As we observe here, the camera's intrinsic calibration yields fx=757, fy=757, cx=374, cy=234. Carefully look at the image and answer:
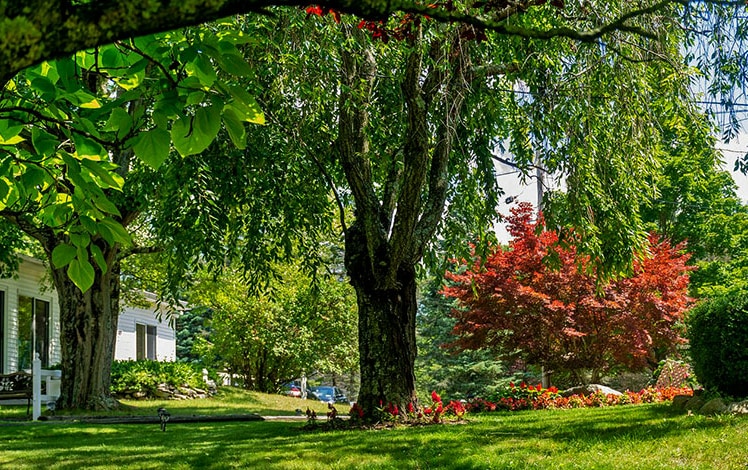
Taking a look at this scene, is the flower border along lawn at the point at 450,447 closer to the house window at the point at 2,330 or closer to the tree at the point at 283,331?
the house window at the point at 2,330

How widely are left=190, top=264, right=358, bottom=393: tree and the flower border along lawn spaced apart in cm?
1301

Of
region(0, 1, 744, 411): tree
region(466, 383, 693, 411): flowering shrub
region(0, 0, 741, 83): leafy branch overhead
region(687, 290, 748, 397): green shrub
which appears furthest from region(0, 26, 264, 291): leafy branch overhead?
region(466, 383, 693, 411): flowering shrub

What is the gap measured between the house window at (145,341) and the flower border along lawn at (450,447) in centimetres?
1860

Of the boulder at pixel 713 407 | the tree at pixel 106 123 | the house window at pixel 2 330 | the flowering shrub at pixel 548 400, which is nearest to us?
the tree at pixel 106 123

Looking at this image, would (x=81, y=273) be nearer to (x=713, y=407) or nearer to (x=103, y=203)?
(x=103, y=203)

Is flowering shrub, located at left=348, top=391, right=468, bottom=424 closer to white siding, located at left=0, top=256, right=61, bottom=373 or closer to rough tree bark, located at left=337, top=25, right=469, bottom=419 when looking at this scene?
rough tree bark, located at left=337, top=25, right=469, bottom=419

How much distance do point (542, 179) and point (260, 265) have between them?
4146 millimetres

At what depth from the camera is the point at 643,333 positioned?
15.9m

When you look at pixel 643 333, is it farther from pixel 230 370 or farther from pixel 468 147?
pixel 230 370

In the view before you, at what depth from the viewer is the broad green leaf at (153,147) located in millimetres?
2422

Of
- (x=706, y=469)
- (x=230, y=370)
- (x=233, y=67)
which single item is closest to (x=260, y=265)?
(x=706, y=469)

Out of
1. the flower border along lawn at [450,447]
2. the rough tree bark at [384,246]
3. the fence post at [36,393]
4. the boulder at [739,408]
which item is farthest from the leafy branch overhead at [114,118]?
the fence post at [36,393]

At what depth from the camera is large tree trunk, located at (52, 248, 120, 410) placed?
1395 cm

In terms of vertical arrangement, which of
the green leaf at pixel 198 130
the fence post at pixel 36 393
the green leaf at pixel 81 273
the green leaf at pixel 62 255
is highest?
the green leaf at pixel 198 130
